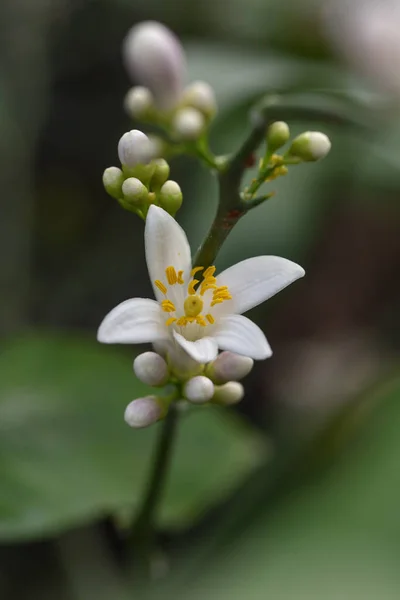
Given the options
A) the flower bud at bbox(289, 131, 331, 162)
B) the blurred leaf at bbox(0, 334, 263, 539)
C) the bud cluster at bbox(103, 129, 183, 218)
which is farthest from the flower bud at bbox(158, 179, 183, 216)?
the blurred leaf at bbox(0, 334, 263, 539)

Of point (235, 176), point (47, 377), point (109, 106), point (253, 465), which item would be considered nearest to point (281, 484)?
point (253, 465)

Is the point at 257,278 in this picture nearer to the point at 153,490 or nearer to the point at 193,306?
the point at 193,306

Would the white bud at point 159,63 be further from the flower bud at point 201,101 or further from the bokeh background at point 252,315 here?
the bokeh background at point 252,315

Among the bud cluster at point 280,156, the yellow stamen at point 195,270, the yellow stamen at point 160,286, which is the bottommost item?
the yellow stamen at point 160,286

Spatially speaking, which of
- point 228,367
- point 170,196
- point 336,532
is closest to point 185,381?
point 228,367

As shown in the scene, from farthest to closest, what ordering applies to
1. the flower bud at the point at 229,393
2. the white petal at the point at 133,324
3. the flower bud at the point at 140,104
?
the flower bud at the point at 140,104, the flower bud at the point at 229,393, the white petal at the point at 133,324

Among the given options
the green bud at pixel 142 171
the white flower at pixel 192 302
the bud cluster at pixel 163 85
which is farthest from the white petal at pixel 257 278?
the bud cluster at pixel 163 85

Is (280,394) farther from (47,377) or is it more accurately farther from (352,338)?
(47,377)

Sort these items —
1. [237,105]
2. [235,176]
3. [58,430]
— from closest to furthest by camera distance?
1. [235,176]
2. [58,430]
3. [237,105]
